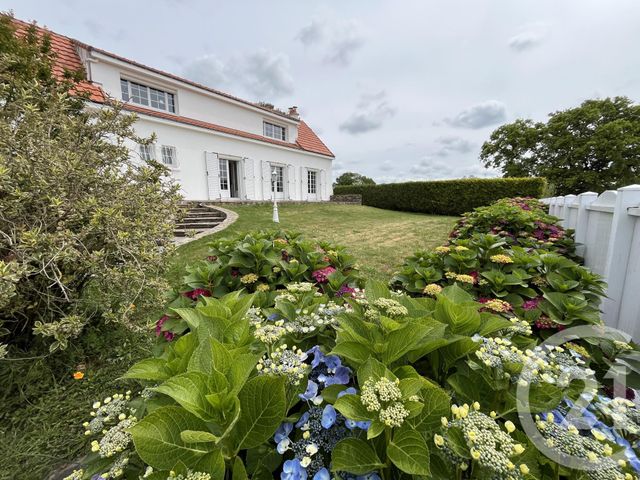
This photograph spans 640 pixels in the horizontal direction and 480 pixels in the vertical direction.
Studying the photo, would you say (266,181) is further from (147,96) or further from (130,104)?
(130,104)

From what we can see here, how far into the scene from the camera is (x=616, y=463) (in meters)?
0.64

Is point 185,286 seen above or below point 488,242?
below

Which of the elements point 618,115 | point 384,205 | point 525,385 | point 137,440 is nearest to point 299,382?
point 137,440

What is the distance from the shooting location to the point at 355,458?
27.8 inches

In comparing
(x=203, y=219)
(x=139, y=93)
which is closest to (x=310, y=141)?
(x=139, y=93)

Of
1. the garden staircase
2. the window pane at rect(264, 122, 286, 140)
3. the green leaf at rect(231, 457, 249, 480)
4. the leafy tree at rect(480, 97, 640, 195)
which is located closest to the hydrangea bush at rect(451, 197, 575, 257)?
the green leaf at rect(231, 457, 249, 480)

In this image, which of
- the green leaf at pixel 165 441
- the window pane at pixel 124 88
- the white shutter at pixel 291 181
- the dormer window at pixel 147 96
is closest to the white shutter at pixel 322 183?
the white shutter at pixel 291 181

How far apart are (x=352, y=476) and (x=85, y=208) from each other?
229 cm

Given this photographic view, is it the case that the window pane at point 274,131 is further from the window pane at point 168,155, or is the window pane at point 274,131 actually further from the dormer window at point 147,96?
the window pane at point 168,155

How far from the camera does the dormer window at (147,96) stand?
1106 cm

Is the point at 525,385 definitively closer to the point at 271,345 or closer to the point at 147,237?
the point at 271,345

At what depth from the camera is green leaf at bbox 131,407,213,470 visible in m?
0.67

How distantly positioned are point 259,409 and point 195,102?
49.9 ft

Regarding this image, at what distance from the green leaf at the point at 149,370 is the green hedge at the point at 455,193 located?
53.4 ft
